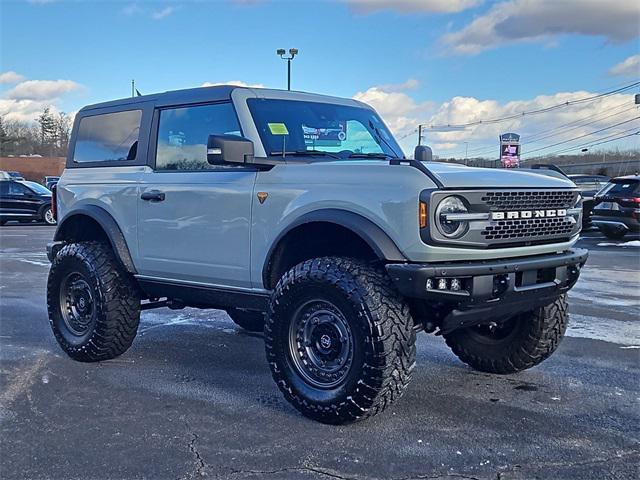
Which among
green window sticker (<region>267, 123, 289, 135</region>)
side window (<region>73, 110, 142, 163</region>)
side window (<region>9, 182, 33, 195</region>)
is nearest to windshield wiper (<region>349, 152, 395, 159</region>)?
green window sticker (<region>267, 123, 289, 135</region>)

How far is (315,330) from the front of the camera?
4.39 m

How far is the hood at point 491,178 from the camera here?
402 cm

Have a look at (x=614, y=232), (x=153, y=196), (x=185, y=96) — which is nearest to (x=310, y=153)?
(x=185, y=96)

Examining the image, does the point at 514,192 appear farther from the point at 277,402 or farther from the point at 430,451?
the point at 277,402

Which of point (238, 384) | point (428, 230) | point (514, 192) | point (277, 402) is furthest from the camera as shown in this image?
point (238, 384)

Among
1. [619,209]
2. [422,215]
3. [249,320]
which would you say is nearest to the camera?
[422,215]

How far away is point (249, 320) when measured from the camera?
21.8 ft

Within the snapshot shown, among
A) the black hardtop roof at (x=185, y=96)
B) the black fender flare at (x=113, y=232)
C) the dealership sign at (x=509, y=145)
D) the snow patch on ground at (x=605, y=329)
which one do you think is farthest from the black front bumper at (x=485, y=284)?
the dealership sign at (x=509, y=145)

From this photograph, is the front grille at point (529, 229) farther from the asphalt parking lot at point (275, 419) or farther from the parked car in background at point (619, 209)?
the parked car in background at point (619, 209)

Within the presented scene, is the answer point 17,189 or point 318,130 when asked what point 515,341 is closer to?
point 318,130

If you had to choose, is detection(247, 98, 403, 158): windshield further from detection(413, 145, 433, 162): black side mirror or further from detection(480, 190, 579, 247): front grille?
detection(480, 190, 579, 247): front grille

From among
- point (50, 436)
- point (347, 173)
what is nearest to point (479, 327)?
point (347, 173)

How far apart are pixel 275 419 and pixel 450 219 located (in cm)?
166

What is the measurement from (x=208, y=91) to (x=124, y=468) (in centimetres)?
285
